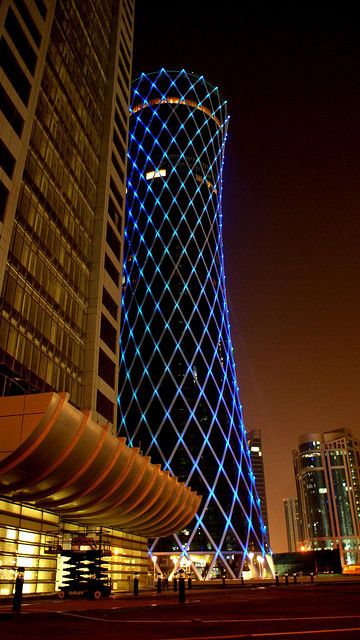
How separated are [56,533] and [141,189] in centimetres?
6820

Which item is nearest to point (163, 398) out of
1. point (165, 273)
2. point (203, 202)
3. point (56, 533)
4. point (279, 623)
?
point (165, 273)

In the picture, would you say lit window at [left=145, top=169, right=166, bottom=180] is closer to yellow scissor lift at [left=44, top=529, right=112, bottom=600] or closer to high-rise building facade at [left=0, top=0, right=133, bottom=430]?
high-rise building facade at [left=0, top=0, right=133, bottom=430]

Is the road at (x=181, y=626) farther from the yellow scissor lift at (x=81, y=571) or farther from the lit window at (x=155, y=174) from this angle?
A: the lit window at (x=155, y=174)

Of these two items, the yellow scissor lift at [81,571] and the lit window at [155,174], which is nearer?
the yellow scissor lift at [81,571]

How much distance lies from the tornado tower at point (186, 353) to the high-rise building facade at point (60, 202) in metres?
30.5

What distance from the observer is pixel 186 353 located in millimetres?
78500

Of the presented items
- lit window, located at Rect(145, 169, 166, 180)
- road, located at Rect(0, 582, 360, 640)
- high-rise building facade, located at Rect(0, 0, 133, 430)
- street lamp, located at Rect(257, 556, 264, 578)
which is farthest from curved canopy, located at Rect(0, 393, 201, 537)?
lit window, located at Rect(145, 169, 166, 180)

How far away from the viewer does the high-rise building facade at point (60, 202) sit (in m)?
31.2

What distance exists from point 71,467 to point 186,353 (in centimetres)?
5218

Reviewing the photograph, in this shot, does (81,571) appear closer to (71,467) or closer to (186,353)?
(71,467)

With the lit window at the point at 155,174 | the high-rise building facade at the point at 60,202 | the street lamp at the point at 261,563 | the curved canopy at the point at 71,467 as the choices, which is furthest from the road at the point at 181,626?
the lit window at the point at 155,174

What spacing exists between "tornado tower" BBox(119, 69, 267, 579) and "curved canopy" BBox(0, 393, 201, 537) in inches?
1322

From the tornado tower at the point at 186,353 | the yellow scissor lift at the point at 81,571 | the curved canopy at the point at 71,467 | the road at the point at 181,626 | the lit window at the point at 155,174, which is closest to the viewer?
the road at the point at 181,626

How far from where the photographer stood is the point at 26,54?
35188 mm
